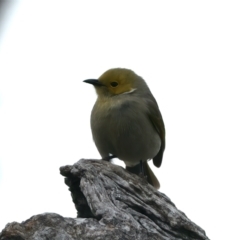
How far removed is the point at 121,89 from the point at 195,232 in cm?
377

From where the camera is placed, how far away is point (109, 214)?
445 centimetres

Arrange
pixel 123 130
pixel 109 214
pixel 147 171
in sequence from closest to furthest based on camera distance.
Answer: pixel 109 214 → pixel 123 130 → pixel 147 171

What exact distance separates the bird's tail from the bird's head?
125 cm

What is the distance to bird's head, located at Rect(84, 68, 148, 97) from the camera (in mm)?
7871

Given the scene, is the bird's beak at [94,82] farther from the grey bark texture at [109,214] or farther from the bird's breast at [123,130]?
the grey bark texture at [109,214]

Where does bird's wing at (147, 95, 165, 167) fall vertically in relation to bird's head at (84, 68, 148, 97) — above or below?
below

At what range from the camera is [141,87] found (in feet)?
26.8

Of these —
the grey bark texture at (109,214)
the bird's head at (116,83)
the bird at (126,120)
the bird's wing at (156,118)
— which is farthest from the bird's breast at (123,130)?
the grey bark texture at (109,214)

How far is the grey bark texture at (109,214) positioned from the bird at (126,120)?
1.78 m

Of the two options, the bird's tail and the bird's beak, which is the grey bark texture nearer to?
the bird's beak

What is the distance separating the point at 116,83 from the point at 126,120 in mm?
922

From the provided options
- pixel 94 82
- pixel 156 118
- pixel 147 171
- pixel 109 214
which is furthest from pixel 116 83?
pixel 109 214

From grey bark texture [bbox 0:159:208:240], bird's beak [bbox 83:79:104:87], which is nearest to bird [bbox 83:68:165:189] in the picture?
bird's beak [bbox 83:79:104:87]

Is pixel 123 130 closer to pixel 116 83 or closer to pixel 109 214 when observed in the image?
pixel 116 83
